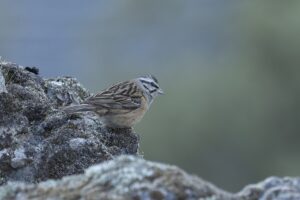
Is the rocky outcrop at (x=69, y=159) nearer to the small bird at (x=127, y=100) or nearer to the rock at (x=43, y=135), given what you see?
the rock at (x=43, y=135)

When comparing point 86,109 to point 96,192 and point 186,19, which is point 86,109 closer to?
point 96,192

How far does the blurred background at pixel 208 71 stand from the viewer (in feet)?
89.9

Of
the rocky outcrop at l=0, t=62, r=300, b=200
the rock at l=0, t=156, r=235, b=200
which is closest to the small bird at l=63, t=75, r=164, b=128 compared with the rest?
the rocky outcrop at l=0, t=62, r=300, b=200

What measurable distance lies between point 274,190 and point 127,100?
5.74 metres

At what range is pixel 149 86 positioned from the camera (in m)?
10.9

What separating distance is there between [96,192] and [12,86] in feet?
8.47

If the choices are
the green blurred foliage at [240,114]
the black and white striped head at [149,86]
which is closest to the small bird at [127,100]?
the black and white striped head at [149,86]

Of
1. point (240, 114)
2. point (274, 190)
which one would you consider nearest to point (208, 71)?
point (240, 114)

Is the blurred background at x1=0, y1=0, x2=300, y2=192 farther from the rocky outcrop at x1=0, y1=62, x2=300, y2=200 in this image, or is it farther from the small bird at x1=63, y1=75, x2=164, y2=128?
the rocky outcrop at x1=0, y1=62, x2=300, y2=200

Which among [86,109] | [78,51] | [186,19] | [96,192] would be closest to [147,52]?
[78,51]

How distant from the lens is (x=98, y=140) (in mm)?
6996

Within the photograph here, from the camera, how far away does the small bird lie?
29.7 feet

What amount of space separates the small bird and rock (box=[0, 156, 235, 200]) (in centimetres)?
372

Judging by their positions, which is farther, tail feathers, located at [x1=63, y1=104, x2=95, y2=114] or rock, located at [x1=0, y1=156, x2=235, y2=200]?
tail feathers, located at [x1=63, y1=104, x2=95, y2=114]
